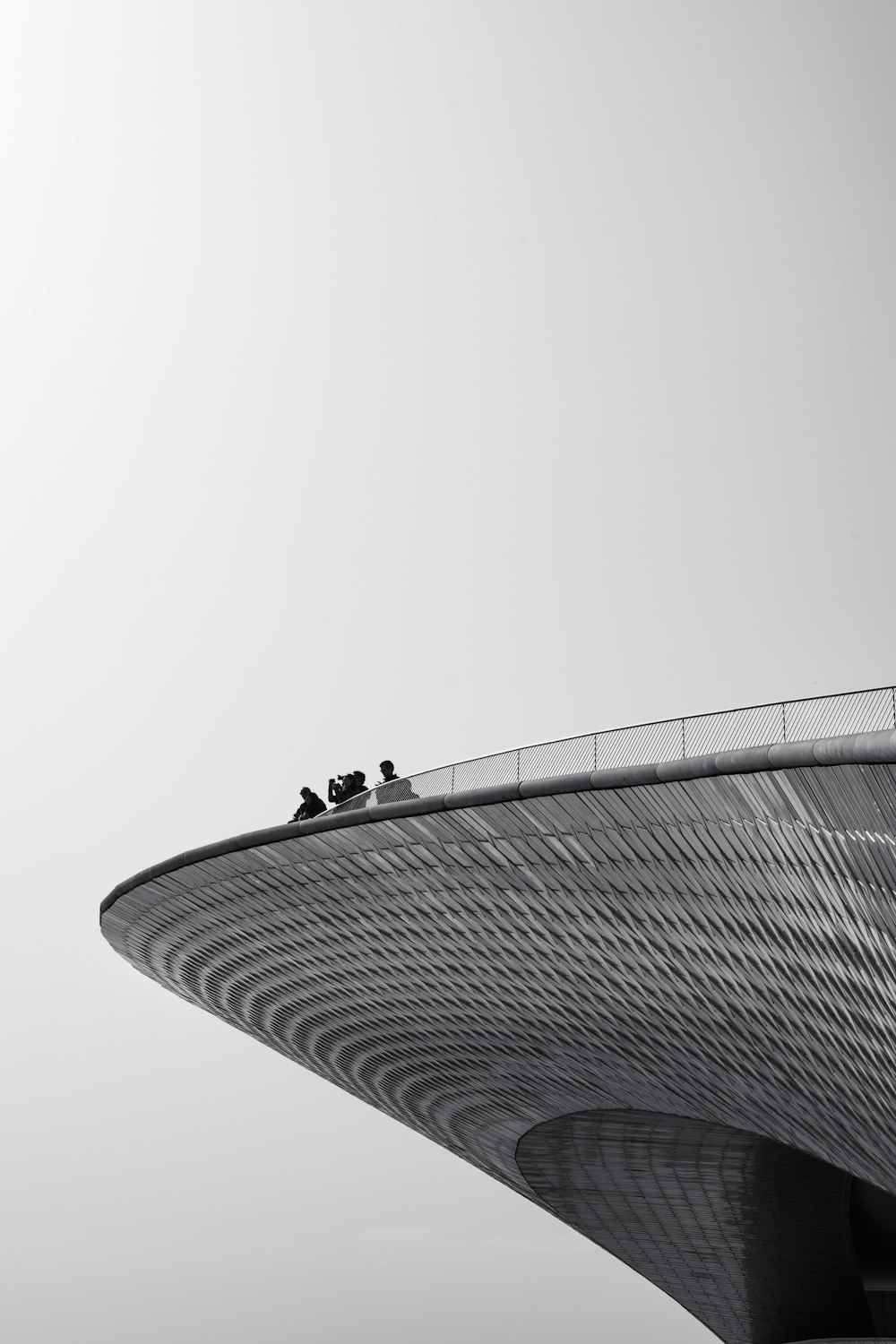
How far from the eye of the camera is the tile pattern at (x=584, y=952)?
13.9 m

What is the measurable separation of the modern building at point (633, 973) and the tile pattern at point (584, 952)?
6 cm

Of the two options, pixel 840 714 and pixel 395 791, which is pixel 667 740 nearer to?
pixel 840 714

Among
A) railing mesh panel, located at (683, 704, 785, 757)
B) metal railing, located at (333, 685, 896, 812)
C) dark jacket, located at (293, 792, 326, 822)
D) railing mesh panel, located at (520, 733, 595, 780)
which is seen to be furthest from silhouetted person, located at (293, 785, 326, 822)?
railing mesh panel, located at (683, 704, 785, 757)

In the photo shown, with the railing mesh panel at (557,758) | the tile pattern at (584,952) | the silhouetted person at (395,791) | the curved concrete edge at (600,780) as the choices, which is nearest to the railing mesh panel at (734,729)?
the curved concrete edge at (600,780)

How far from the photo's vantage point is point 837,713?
1405 cm

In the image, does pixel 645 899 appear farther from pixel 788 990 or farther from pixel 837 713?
pixel 837 713

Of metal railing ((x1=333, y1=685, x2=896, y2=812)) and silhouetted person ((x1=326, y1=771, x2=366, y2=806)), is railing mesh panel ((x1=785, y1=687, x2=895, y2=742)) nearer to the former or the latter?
metal railing ((x1=333, y1=685, x2=896, y2=812))

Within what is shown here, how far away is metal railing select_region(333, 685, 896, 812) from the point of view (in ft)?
45.5

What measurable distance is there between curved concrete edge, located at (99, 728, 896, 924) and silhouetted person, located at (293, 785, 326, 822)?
1447mm

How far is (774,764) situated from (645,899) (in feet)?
16.6

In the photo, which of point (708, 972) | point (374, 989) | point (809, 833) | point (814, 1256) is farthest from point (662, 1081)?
point (809, 833)

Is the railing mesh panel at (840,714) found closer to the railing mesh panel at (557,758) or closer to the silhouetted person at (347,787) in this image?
the railing mesh panel at (557,758)

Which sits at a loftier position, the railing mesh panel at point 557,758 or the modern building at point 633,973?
the railing mesh panel at point 557,758

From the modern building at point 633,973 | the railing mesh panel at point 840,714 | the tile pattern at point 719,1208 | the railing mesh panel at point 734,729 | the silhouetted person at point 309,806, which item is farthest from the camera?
the tile pattern at point 719,1208
